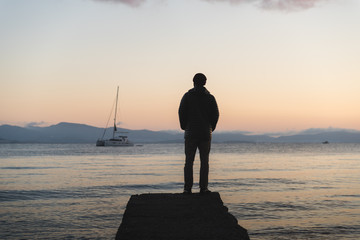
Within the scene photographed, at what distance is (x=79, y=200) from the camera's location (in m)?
14.4

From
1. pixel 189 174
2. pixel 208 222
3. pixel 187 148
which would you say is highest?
pixel 187 148

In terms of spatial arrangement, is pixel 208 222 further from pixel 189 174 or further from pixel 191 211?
pixel 189 174

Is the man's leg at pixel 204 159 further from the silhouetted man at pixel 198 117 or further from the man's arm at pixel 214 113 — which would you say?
the man's arm at pixel 214 113

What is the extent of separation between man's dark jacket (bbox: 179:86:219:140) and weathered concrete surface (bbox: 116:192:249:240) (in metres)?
1.28

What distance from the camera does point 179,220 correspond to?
566cm

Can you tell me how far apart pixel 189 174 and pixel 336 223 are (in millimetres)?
5204

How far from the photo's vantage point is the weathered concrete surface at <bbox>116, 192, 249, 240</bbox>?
16.3ft

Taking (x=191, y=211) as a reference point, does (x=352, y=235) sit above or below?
below

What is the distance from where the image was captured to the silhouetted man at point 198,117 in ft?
24.7

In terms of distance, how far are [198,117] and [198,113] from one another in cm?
8

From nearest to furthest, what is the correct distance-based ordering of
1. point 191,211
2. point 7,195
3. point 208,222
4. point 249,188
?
point 208,222 < point 191,211 < point 7,195 < point 249,188

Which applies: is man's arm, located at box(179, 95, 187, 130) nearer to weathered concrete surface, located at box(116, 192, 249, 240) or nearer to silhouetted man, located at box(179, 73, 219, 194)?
silhouetted man, located at box(179, 73, 219, 194)

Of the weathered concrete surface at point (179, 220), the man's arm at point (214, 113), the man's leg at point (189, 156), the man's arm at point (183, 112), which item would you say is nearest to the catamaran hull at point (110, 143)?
the man's leg at point (189, 156)

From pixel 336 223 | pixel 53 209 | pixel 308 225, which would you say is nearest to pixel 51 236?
pixel 53 209
